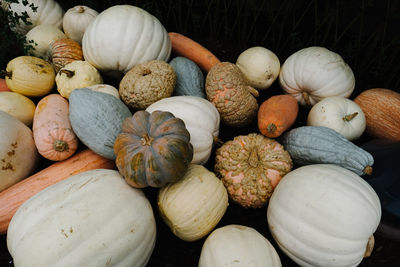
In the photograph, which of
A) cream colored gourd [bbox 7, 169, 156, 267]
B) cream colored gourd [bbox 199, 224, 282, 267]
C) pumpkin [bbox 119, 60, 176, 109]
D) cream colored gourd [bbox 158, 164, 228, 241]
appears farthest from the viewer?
pumpkin [bbox 119, 60, 176, 109]

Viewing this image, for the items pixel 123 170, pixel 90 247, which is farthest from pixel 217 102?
pixel 90 247

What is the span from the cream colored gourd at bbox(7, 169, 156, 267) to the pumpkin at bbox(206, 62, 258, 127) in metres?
0.93

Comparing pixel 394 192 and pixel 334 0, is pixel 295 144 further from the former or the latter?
pixel 334 0

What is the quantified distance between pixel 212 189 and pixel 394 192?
1.13 m

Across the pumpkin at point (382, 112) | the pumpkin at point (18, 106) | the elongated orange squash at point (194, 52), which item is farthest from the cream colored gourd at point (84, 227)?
the pumpkin at point (382, 112)

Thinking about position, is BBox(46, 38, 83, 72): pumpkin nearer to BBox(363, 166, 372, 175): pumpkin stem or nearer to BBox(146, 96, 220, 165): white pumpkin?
BBox(146, 96, 220, 165): white pumpkin

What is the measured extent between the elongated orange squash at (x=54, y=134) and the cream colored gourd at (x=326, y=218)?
134 cm

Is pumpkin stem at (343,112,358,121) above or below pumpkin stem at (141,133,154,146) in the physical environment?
below

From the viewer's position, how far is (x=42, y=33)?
7.96 ft

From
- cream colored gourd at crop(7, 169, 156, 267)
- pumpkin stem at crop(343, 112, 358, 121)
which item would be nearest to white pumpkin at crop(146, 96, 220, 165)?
cream colored gourd at crop(7, 169, 156, 267)

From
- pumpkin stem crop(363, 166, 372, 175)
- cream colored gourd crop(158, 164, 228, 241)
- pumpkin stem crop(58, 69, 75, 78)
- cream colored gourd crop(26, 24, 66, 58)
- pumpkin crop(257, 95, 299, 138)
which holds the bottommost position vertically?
cream colored gourd crop(158, 164, 228, 241)

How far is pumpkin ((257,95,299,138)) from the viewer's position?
182 centimetres

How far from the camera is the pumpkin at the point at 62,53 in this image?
2243mm

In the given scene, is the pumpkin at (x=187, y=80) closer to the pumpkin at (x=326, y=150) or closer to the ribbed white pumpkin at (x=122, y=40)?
the ribbed white pumpkin at (x=122, y=40)
